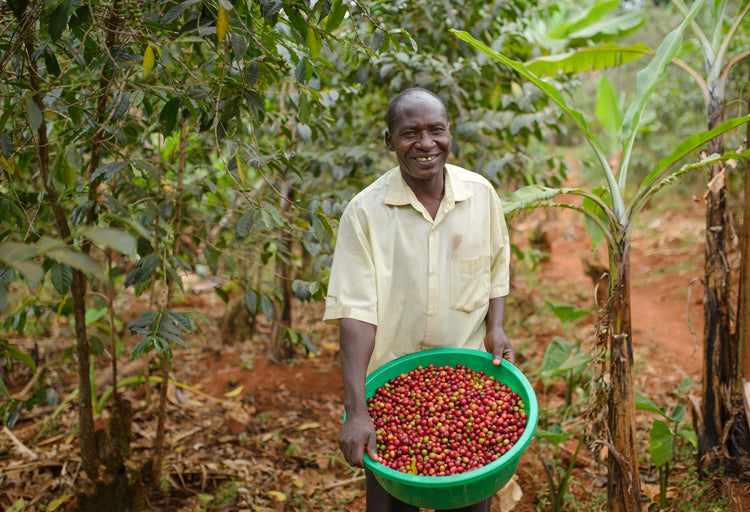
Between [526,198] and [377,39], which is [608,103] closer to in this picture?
[526,198]

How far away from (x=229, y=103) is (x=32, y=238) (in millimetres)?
834

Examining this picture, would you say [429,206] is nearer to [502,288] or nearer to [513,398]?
[502,288]

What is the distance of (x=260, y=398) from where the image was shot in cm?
374

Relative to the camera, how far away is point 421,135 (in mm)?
1793

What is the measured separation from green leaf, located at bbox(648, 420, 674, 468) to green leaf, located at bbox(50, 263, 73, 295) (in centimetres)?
233

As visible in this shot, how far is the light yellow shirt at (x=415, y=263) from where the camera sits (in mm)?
1828

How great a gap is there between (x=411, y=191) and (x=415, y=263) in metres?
0.25

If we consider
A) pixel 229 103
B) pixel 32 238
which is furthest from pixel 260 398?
pixel 229 103

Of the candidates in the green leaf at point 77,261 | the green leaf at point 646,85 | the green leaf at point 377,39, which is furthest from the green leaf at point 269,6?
the green leaf at point 646,85

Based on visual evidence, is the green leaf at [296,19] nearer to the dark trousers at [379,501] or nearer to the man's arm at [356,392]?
the man's arm at [356,392]

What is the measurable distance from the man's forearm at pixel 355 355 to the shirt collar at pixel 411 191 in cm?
43

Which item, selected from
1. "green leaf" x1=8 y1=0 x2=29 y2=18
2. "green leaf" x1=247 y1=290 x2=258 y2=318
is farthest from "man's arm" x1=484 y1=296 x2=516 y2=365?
"green leaf" x1=8 y1=0 x2=29 y2=18

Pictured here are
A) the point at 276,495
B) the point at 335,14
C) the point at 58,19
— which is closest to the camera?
the point at 58,19

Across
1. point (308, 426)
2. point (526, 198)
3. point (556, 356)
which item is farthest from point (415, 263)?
point (308, 426)
